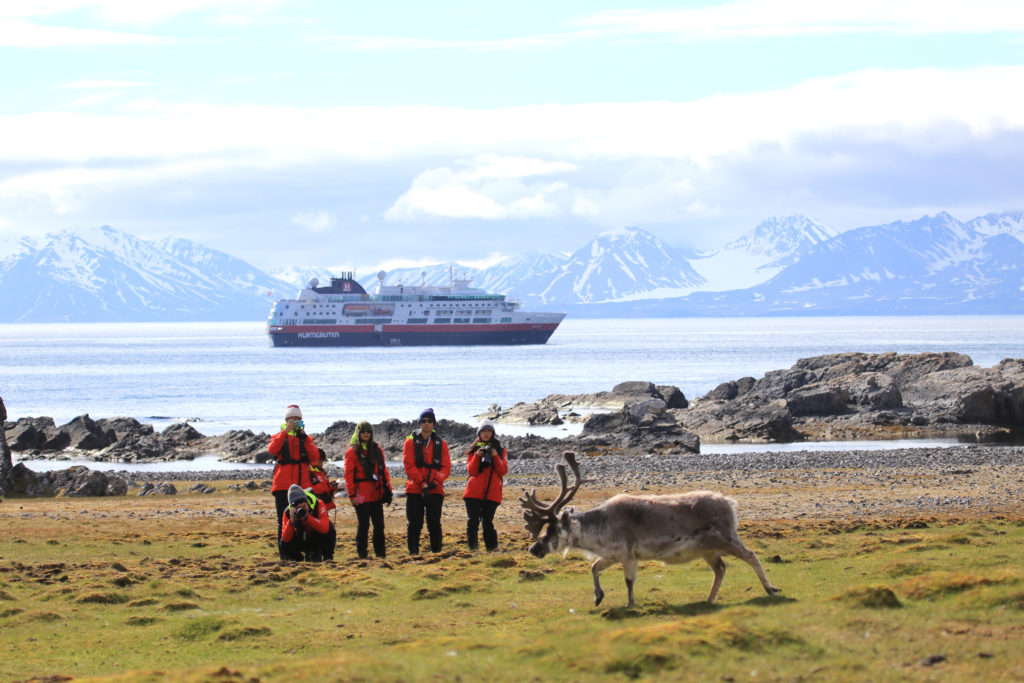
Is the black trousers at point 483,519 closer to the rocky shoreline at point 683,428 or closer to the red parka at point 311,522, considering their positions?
the red parka at point 311,522

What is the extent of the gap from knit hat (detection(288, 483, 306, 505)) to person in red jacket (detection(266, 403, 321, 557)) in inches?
Answer: 15.7

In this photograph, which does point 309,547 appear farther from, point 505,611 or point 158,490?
point 158,490

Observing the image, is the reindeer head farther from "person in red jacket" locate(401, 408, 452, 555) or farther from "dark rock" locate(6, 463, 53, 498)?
"dark rock" locate(6, 463, 53, 498)

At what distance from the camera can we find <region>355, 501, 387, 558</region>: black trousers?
12.5m

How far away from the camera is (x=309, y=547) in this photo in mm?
12383

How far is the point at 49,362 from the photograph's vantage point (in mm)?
132625

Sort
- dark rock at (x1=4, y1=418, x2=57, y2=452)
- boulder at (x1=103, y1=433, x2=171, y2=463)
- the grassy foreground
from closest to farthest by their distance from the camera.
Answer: the grassy foreground → boulder at (x1=103, y1=433, x2=171, y2=463) → dark rock at (x1=4, y1=418, x2=57, y2=452)

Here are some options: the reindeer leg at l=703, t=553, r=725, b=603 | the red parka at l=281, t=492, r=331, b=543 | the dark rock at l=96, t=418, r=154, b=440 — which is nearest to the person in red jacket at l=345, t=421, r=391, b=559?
the red parka at l=281, t=492, r=331, b=543

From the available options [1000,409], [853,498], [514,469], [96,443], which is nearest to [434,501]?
[853,498]

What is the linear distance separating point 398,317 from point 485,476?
418 ft

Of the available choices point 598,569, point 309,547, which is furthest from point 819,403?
point 598,569

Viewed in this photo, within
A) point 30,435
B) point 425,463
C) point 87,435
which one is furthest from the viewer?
point 87,435

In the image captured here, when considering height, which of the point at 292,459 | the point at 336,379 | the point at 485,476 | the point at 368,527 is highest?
the point at 292,459

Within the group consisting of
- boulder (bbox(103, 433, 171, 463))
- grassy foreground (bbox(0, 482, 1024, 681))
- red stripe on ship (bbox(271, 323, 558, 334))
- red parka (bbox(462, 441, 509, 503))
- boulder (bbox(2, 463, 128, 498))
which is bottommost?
boulder (bbox(103, 433, 171, 463))
